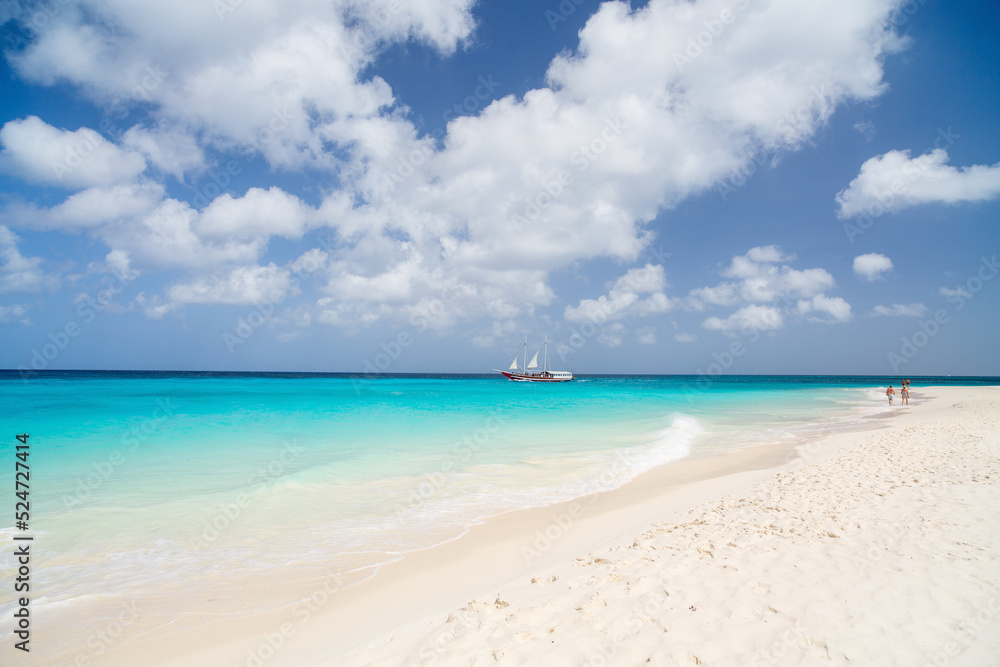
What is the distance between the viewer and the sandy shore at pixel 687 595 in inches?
143

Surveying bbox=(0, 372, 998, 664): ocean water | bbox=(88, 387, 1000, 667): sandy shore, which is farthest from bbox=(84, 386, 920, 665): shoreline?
bbox=(0, 372, 998, 664): ocean water

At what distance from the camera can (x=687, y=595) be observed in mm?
4430

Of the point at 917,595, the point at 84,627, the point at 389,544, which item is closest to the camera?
the point at 917,595

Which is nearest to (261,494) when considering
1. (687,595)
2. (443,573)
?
(443,573)

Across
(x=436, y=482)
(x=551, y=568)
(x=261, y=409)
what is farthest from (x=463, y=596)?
(x=261, y=409)

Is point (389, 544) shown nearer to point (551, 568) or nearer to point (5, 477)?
point (551, 568)

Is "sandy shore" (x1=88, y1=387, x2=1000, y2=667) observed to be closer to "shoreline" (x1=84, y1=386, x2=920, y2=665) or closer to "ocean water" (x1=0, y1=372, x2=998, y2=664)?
"shoreline" (x1=84, y1=386, x2=920, y2=665)

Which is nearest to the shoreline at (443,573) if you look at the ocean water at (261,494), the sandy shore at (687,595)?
the sandy shore at (687,595)

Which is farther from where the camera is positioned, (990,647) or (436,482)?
(436,482)

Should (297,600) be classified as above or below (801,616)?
below

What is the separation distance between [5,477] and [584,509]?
15327 millimetres

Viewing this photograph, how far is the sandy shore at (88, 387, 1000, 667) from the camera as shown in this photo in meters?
3.64

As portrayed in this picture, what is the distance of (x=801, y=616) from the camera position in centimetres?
392

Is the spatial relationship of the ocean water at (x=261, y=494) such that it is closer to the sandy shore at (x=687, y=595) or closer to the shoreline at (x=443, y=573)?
the shoreline at (x=443, y=573)
